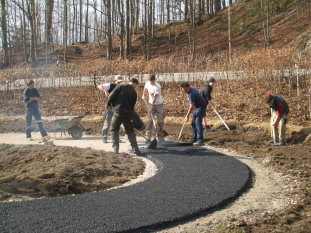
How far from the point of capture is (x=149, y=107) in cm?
1069

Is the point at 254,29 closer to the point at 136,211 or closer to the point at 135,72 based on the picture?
the point at 135,72

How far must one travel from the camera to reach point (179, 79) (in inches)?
784

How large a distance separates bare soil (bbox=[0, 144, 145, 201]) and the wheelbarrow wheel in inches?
99.4

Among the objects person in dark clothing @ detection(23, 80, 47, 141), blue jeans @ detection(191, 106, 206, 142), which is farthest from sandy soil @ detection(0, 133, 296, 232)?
person in dark clothing @ detection(23, 80, 47, 141)

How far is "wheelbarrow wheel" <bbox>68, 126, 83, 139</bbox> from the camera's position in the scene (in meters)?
12.1

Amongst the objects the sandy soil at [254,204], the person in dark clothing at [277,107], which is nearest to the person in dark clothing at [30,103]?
the person in dark clothing at [277,107]

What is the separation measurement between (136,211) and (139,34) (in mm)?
39701

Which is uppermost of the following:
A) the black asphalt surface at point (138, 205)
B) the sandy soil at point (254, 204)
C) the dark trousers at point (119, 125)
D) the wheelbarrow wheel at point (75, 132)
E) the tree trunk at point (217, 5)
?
the tree trunk at point (217, 5)

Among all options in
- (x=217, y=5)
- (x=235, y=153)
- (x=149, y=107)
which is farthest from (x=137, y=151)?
(x=217, y=5)

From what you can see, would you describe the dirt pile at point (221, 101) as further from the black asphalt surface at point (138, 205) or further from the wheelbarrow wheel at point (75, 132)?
the black asphalt surface at point (138, 205)

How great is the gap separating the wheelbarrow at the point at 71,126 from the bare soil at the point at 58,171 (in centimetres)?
227

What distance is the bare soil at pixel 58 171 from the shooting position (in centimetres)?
672

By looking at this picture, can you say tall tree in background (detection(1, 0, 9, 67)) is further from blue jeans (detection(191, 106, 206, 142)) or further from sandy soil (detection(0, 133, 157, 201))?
blue jeans (detection(191, 106, 206, 142))

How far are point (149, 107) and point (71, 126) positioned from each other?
8.94ft
